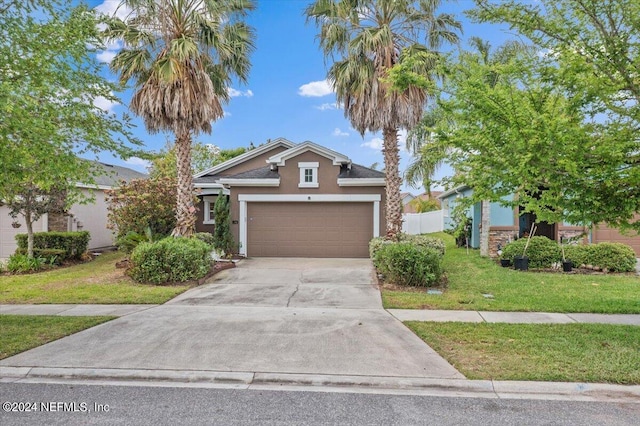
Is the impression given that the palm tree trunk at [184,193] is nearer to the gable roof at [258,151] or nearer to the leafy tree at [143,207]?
the leafy tree at [143,207]

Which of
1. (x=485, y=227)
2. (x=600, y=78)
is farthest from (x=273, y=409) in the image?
(x=485, y=227)

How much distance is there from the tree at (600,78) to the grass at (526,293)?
3.37 metres

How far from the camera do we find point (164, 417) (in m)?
3.71

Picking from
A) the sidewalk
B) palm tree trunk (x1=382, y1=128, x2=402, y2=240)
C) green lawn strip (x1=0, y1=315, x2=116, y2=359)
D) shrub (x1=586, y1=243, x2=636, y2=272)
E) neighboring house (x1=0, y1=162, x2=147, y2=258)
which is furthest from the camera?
neighboring house (x1=0, y1=162, x2=147, y2=258)

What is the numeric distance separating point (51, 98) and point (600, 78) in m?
7.76

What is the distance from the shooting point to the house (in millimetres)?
15062

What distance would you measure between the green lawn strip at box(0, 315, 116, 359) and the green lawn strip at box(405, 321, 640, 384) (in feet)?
18.7

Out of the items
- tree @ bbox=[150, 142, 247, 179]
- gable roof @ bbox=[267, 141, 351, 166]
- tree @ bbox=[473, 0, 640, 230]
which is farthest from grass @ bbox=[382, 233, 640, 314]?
tree @ bbox=[150, 142, 247, 179]

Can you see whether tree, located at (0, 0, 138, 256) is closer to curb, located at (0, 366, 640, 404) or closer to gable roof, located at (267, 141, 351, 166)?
curb, located at (0, 366, 640, 404)

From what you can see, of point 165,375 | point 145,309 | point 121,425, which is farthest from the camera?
point 145,309

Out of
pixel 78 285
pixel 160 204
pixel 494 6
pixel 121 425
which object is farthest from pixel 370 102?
pixel 121 425

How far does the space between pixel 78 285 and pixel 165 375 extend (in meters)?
7.32

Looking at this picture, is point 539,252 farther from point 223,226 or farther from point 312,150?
point 223,226

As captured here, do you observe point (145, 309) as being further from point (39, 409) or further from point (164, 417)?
point (164, 417)
